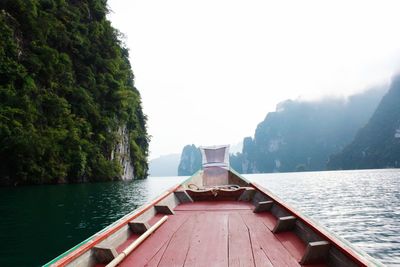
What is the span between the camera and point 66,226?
33.6 feet

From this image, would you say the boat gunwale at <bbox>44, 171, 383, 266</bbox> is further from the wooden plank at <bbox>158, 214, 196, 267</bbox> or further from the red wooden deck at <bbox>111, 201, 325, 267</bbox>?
the wooden plank at <bbox>158, 214, 196, 267</bbox>

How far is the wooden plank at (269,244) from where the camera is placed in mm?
2947

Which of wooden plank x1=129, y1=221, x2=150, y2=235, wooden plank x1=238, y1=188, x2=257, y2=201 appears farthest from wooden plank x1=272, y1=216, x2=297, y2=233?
wooden plank x1=238, y1=188, x2=257, y2=201

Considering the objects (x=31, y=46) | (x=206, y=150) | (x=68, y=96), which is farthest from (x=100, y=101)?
(x=206, y=150)

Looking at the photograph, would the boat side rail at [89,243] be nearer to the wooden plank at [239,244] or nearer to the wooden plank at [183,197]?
the wooden plank at [239,244]

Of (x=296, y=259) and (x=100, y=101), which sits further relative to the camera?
(x=100, y=101)

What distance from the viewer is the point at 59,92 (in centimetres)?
3616

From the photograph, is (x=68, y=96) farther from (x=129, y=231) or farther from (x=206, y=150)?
(x=129, y=231)

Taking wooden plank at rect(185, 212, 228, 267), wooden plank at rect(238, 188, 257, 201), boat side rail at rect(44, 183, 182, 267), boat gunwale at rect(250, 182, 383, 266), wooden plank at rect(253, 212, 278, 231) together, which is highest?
→ wooden plank at rect(238, 188, 257, 201)

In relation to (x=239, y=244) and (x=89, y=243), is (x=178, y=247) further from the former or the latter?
(x=89, y=243)

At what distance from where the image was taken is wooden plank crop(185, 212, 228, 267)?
9.86 ft

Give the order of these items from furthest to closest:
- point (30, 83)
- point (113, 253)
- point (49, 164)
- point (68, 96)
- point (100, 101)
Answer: point (100, 101) < point (68, 96) < point (49, 164) < point (30, 83) < point (113, 253)

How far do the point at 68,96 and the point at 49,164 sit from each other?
10.9 meters

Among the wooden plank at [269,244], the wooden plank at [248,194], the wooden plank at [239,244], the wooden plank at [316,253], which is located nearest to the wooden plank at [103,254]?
the wooden plank at [239,244]
